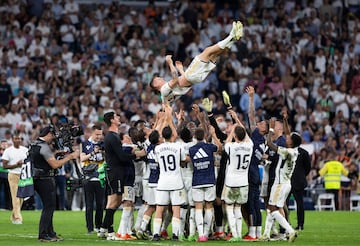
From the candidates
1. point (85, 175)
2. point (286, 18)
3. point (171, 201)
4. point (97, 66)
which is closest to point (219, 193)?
point (171, 201)

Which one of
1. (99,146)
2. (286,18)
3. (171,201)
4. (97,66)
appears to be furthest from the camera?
(286,18)

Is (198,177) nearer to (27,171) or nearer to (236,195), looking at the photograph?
(236,195)

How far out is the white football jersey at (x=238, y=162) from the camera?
75.3ft

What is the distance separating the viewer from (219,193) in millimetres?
24000

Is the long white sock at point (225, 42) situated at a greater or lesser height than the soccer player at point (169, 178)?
greater

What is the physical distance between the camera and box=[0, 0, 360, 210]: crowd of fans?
125ft

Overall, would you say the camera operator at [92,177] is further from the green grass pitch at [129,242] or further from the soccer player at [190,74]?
the soccer player at [190,74]

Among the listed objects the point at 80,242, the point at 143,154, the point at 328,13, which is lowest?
the point at 80,242

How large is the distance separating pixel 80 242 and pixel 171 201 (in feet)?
6.52

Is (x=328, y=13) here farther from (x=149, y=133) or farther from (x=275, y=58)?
(x=149, y=133)

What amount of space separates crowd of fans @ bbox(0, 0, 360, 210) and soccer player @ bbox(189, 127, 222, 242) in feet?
46.2

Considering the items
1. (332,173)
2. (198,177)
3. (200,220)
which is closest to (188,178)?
(198,177)

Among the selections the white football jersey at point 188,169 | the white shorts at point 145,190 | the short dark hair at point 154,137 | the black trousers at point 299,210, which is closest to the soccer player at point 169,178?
the short dark hair at point 154,137

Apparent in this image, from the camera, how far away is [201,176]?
2297cm
